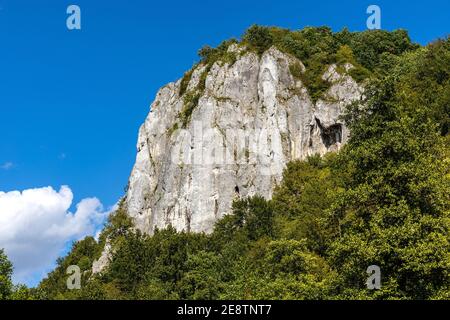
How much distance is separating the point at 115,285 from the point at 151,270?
711 centimetres

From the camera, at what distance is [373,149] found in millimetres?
23484

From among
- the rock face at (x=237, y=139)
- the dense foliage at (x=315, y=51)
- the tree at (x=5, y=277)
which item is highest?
the dense foliage at (x=315, y=51)

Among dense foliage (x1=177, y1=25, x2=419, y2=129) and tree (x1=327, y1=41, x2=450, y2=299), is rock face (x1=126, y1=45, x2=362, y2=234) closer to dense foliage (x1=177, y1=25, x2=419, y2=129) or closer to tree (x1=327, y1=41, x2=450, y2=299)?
dense foliage (x1=177, y1=25, x2=419, y2=129)

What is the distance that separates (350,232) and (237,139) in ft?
196

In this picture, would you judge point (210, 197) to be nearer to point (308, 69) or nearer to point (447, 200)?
point (308, 69)

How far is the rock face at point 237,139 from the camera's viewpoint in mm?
77812

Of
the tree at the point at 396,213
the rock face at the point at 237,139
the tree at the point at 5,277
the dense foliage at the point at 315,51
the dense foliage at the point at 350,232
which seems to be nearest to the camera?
the tree at the point at 396,213

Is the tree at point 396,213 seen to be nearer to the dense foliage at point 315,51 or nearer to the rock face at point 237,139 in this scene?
the rock face at point 237,139

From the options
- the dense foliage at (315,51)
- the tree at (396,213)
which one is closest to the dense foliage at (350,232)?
the tree at (396,213)

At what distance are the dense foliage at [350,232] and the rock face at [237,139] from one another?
6777 mm

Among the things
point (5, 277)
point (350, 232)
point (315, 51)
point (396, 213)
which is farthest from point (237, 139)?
point (396, 213)

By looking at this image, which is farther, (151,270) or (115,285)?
(115,285)

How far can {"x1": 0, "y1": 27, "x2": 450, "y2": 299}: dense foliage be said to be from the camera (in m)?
20.9
